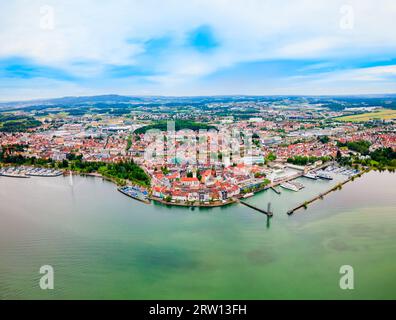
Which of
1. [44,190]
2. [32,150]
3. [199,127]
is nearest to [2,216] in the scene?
[44,190]

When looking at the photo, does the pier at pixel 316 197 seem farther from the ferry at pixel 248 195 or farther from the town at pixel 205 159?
the ferry at pixel 248 195

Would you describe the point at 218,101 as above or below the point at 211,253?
above

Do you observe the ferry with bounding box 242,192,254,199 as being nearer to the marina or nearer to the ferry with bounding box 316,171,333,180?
the marina

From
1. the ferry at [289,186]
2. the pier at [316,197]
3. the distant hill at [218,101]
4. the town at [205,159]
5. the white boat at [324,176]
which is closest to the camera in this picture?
the pier at [316,197]

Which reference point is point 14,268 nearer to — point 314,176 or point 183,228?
point 183,228

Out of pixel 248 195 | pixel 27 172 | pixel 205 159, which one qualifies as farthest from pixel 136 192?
pixel 27 172

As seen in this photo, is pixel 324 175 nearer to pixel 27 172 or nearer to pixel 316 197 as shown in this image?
pixel 316 197

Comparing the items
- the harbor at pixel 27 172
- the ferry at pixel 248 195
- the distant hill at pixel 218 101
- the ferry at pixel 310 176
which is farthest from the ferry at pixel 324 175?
the distant hill at pixel 218 101

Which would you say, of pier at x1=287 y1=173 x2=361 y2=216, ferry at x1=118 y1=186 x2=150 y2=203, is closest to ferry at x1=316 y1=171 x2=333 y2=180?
pier at x1=287 y1=173 x2=361 y2=216
